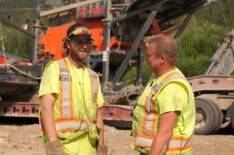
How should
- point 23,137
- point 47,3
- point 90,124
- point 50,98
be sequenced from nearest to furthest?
1. point 50,98
2. point 90,124
3. point 23,137
4. point 47,3

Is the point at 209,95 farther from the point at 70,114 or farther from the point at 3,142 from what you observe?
the point at 70,114

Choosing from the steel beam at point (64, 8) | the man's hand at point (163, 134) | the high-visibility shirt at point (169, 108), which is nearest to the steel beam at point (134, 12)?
the steel beam at point (64, 8)

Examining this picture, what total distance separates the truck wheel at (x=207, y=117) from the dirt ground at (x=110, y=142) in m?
0.21

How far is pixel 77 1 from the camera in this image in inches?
549

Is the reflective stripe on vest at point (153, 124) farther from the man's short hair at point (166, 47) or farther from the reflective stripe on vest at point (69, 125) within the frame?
the reflective stripe on vest at point (69, 125)

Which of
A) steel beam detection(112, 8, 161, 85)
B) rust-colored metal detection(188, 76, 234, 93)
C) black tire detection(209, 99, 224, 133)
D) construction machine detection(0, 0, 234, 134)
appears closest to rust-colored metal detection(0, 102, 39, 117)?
construction machine detection(0, 0, 234, 134)

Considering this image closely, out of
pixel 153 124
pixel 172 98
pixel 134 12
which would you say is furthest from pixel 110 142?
pixel 172 98

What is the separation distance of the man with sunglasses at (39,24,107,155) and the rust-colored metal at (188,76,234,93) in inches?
319

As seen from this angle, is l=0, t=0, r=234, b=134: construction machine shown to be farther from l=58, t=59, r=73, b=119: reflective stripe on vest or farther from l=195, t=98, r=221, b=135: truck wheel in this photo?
l=58, t=59, r=73, b=119: reflective stripe on vest

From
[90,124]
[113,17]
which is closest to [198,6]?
[113,17]

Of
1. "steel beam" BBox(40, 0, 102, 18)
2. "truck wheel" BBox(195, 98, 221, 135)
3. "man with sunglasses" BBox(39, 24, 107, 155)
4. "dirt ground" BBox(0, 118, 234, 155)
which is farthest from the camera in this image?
"steel beam" BBox(40, 0, 102, 18)

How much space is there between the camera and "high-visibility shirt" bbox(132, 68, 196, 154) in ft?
11.4

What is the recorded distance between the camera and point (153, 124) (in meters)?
3.57

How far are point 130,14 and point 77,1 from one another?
1.62 m
